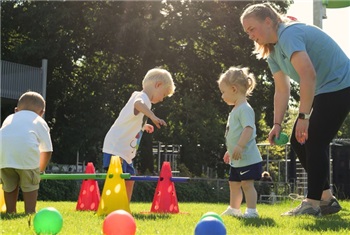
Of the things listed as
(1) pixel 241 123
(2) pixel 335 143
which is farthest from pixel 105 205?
(2) pixel 335 143

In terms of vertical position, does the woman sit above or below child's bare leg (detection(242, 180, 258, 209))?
above

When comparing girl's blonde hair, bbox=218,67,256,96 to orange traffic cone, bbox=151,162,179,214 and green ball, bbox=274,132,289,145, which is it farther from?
orange traffic cone, bbox=151,162,179,214

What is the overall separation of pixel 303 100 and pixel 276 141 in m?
0.65

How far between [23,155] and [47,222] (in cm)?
222

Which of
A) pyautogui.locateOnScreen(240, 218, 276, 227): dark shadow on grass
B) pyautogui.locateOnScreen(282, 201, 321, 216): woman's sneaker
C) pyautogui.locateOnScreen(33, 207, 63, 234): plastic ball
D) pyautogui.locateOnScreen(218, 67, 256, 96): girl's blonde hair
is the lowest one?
pyautogui.locateOnScreen(240, 218, 276, 227): dark shadow on grass

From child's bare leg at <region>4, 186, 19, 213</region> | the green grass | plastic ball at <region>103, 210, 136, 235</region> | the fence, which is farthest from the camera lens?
the fence

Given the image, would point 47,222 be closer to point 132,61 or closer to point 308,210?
point 308,210

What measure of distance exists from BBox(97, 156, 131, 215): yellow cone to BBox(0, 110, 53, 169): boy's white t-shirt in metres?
0.67

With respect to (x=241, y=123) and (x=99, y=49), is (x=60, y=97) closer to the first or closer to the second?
(x=99, y=49)

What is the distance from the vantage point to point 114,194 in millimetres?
5785

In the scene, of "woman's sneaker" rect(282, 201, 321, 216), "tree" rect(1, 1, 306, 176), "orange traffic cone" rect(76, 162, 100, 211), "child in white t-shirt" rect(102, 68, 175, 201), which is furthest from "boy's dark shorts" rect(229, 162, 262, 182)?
"tree" rect(1, 1, 306, 176)

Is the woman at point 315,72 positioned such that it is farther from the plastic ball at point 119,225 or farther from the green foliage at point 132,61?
the green foliage at point 132,61

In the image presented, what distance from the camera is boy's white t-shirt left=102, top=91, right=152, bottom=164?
6.49 meters

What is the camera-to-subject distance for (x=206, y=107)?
2422 centimetres
